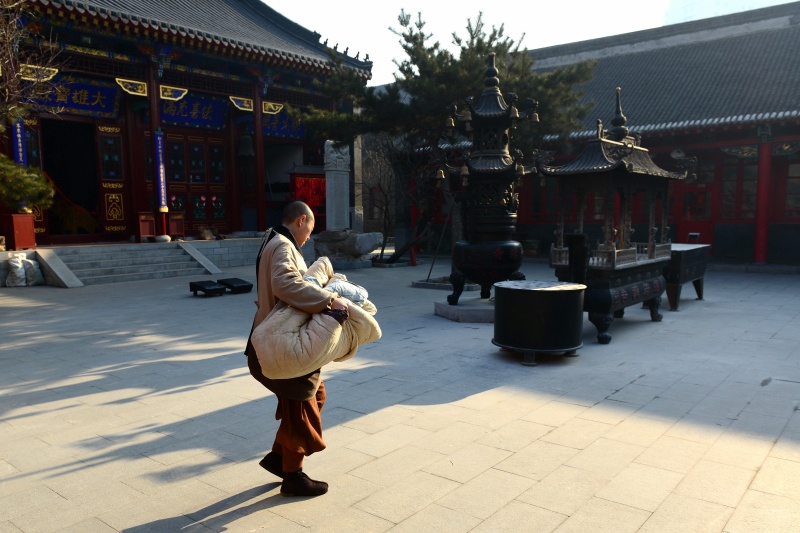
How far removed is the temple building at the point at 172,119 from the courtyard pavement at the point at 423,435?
782 cm

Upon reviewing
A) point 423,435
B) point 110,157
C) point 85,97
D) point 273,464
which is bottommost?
point 423,435

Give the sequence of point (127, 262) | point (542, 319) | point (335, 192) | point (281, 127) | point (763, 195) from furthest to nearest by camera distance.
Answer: point (281, 127) < point (335, 192) < point (763, 195) < point (127, 262) < point (542, 319)

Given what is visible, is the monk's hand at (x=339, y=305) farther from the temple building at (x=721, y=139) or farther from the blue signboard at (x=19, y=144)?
the blue signboard at (x=19, y=144)

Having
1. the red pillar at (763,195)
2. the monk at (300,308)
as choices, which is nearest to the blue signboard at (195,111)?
the red pillar at (763,195)

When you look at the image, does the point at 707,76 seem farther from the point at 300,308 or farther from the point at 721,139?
the point at 300,308

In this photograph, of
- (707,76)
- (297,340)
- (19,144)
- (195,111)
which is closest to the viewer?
(297,340)

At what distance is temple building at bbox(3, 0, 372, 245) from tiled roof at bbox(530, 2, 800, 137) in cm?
732

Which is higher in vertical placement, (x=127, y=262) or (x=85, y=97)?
(x=85, y=97)

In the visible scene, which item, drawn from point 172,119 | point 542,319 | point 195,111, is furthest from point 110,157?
point 542,319

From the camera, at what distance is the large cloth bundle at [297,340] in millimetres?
2703

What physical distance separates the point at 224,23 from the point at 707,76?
42.1ft

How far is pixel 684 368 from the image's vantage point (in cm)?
548

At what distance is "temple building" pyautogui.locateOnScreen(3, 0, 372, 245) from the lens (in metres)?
13.0

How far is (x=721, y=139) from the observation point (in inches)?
568
